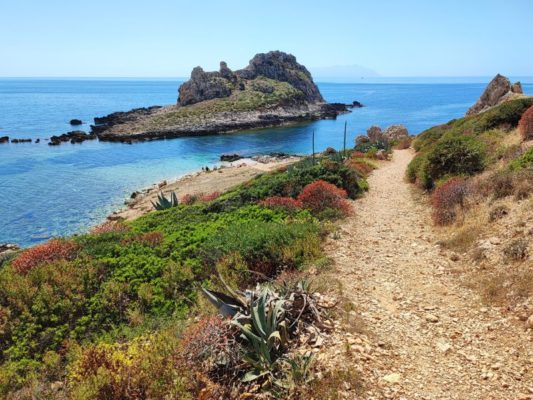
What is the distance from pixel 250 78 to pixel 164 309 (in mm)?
122462

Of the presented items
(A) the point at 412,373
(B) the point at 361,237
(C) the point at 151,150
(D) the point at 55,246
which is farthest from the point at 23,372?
(C) the point at 151,150

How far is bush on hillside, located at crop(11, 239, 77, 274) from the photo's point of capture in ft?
39.7

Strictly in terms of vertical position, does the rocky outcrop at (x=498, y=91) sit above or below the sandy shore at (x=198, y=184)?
above

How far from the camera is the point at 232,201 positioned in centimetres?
1856

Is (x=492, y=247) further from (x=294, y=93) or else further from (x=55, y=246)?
(x=294, y=93)

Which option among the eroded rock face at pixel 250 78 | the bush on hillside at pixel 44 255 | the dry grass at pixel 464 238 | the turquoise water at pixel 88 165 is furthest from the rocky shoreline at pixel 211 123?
the dry grass at pixel 464 238

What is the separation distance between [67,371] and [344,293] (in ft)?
18.7

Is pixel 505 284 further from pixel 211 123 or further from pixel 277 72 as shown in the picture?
pixel 277 72

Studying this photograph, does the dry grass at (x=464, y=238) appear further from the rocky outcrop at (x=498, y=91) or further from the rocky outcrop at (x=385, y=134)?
the rocky outcrop at (x=385, y=134)

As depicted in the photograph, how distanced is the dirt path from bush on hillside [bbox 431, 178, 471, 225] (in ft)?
4.38

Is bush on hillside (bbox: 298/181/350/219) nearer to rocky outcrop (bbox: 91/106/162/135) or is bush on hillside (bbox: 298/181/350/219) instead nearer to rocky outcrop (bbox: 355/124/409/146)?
rocky outcrop (bbox: 355/124/409/146)

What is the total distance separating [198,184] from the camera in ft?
124

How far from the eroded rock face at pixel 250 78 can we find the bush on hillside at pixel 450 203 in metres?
96.1

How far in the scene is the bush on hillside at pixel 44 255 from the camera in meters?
12.1
